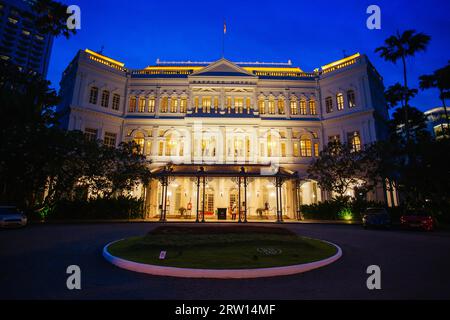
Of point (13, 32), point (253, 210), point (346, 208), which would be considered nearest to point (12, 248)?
point (253, 210)

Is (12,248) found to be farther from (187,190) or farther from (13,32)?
(13,32)

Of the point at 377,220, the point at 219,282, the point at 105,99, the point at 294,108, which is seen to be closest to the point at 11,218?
the point at 219,282

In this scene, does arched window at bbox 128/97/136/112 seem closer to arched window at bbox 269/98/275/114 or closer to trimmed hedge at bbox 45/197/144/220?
trimmed hedge at bbox 45/197/144/220

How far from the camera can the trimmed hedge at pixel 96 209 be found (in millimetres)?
20234

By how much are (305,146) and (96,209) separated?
925 inches

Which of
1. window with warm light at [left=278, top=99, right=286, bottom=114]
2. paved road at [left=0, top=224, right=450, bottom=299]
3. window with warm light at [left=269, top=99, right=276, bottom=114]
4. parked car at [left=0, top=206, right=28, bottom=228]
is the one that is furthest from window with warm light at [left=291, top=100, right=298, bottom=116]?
parked car at [left=0, top=206, right=28, bottom=228]

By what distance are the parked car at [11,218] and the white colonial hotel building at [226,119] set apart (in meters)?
10.6

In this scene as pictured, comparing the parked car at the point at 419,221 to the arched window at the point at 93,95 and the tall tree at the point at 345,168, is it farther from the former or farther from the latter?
the arched window at the point at 93,95

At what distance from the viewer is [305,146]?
28.5 metres

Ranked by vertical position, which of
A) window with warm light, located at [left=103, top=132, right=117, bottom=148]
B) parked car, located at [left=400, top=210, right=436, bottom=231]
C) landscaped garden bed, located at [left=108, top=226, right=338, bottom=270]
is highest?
window with warm light, located at [left=103, top=132, right=117, bottom=148]

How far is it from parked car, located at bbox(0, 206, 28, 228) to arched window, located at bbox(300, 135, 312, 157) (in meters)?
26.4

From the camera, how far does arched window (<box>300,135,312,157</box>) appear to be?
28.2 meters

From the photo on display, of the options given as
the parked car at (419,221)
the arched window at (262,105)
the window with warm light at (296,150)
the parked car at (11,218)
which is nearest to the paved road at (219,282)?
the parked car at (11,218)

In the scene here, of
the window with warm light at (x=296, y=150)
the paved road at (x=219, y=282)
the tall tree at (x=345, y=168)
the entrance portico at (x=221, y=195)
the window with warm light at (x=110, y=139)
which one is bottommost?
the paved road at (x=219, y=282)
